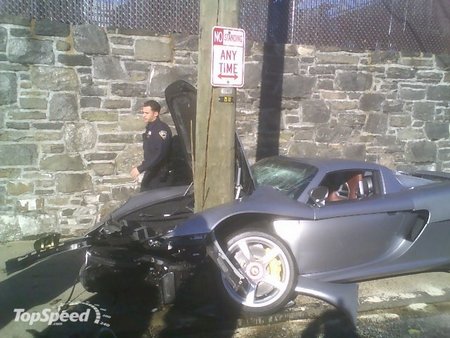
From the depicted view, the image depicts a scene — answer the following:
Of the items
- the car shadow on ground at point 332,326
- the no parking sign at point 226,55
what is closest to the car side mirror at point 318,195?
the car shadow on ground at point 332,326

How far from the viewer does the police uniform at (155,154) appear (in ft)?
17.7

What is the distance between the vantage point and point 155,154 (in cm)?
540

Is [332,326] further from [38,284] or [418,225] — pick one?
[38,284]

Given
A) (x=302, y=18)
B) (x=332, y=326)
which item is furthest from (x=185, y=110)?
(x=302, y=18)

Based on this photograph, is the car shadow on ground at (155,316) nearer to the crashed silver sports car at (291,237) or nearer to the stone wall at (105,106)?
the crashed silver sports car at (291,237)

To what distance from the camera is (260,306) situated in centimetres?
359

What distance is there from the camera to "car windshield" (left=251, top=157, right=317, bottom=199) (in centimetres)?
407

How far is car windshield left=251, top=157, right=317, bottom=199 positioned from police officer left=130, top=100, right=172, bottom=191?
1.20 m

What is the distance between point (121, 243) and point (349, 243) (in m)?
1.95

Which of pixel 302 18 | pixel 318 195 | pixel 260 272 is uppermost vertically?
pixel 302 18

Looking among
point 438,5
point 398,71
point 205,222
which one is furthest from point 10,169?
point 438,5

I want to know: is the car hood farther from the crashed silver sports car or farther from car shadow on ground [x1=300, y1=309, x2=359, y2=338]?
car shadow on ground [x1=300, y1=309, x2=359, y2=338]

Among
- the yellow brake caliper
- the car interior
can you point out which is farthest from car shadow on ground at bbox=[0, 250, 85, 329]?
the car interior

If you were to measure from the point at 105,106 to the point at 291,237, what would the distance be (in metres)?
3.40
